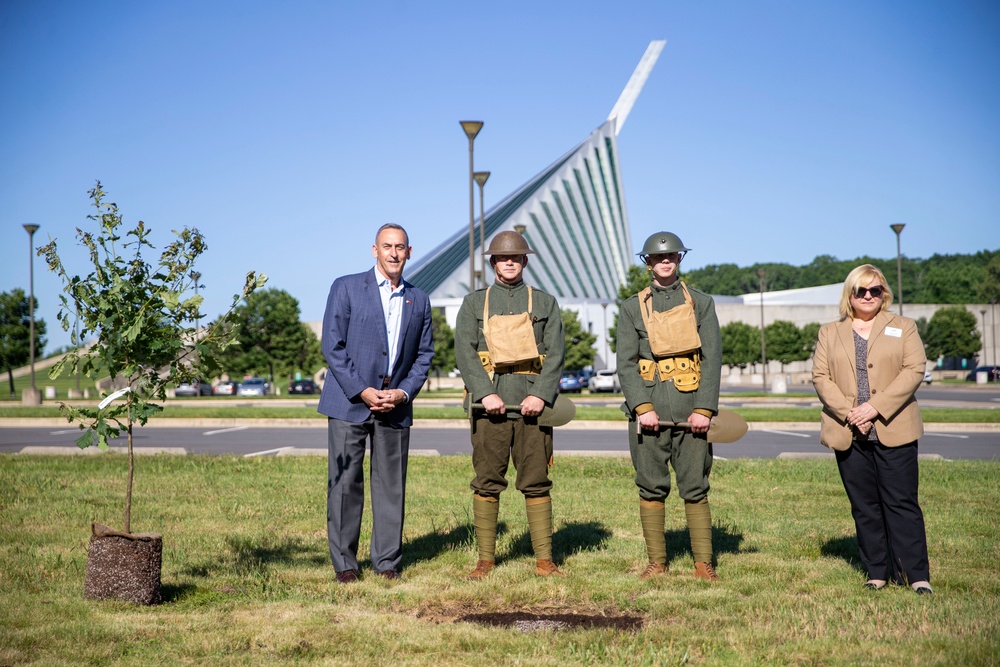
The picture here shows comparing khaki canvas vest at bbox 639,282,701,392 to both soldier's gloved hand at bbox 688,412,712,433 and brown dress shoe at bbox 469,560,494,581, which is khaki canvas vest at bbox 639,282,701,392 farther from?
brown dress shoe at bbox 469,560,494,581

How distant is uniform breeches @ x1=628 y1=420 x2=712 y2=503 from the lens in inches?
193

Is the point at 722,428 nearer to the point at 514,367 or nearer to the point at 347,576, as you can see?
the point at 514,367

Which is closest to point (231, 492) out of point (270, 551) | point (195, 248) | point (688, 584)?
point (270, 551)

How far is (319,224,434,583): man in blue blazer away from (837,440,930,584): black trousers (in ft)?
8.19

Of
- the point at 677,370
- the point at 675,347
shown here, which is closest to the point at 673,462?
the point at 677,370

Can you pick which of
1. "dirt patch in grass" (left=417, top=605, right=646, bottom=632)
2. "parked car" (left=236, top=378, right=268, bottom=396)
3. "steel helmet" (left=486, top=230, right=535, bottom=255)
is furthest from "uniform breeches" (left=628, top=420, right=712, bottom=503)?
"parked car" (left=236, top=378, right=268, bottom=396)

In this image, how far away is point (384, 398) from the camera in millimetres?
4949

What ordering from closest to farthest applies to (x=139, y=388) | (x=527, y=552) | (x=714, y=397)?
1. (x=139, y=388)
2. (x=714, y=397)
3. (x=527, y=552)

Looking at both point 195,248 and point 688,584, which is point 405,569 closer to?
point 688,584

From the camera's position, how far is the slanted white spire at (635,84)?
253ft

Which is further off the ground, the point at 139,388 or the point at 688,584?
the point at 139,388

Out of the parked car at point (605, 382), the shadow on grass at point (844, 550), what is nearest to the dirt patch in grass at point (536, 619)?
the shadow on grass at point (844, 550)

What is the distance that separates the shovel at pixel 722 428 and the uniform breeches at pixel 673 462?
0.06 m

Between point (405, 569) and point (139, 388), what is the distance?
72.5 inches
